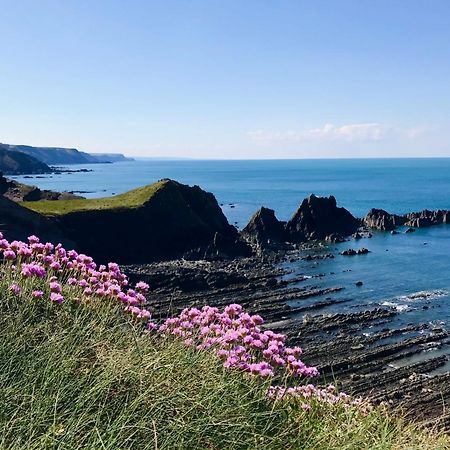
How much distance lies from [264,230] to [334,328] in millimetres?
38009

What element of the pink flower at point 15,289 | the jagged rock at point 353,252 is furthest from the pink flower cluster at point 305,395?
Answer: the jagged rock at point 353,252

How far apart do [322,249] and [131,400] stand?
66.9 m

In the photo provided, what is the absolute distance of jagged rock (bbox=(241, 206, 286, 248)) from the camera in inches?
2896

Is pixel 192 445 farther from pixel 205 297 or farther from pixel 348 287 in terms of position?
pixel 348 287

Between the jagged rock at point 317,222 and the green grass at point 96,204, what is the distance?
70.5 ft

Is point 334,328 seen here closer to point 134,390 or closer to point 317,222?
point 134,390

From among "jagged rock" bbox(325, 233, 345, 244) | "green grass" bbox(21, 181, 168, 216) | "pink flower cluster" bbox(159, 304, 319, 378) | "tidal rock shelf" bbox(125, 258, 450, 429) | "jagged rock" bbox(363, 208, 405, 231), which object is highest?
"pink flower cluster" bbox(159, 304, 319, 378)

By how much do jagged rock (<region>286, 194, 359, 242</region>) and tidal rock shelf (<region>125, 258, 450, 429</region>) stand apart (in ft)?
65.1

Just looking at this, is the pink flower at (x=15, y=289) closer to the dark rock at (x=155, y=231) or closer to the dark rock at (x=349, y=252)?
the dark rock at (x=155, y=231)

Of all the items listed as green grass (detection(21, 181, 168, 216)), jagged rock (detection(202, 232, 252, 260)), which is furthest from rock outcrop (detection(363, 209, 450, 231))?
green grass (detection(21, 181, 168, 216))

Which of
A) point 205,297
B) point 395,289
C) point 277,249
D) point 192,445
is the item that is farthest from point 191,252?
point 192,445

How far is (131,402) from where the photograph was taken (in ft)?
16.7

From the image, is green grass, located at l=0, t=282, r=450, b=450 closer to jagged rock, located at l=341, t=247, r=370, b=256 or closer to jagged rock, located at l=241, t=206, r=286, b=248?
jagged rock, located at l=341, t=247, r=370, b=256

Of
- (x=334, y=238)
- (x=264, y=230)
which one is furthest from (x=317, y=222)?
(x=264, y=230)
